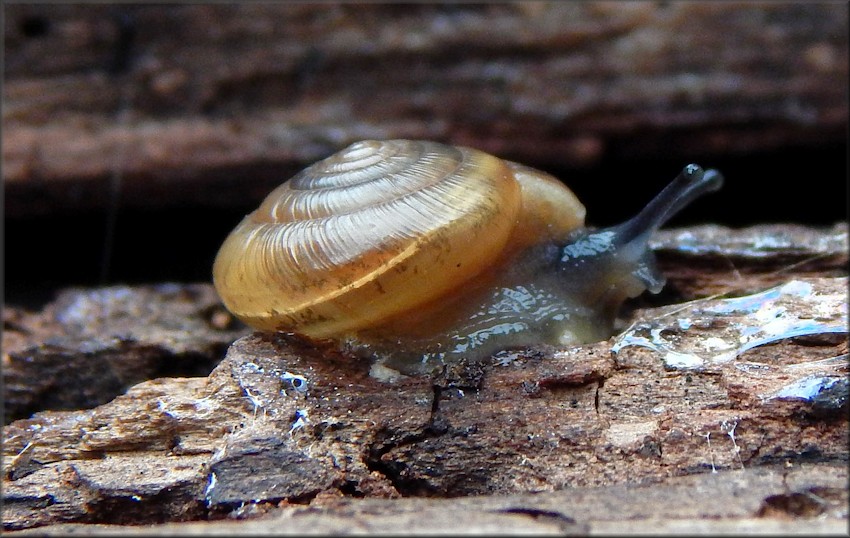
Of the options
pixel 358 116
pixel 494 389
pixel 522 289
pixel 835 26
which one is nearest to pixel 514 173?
pixel 522 289

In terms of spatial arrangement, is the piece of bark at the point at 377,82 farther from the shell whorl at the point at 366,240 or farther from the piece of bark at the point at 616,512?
the piece of bark at the point at 616,512

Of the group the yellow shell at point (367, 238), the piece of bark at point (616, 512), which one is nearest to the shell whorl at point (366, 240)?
the yellow shell at point (367, 238)

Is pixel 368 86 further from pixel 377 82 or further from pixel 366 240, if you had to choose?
pixel 366 240

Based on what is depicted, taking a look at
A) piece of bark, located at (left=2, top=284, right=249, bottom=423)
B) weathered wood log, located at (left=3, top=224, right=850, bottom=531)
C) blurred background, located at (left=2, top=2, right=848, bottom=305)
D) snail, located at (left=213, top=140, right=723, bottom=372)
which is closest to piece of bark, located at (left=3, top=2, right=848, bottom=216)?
blurred background, located at (left=2, top=2, right=848, bottom=305)

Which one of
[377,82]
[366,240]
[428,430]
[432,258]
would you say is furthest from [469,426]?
[377,82]

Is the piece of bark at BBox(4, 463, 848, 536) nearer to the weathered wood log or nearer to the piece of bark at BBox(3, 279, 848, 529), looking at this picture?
the weathered wood log

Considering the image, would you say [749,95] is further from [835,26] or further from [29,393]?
[29,393]
